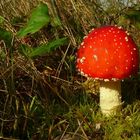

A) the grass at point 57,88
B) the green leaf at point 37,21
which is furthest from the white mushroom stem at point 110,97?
the green leaf at point 37,21

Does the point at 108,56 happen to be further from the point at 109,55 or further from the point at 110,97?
the point at 110,97

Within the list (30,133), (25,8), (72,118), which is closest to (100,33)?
(72,118)

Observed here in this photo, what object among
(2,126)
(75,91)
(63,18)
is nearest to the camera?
(2,126)

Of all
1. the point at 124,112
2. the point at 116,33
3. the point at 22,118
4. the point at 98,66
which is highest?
the point at 116,33

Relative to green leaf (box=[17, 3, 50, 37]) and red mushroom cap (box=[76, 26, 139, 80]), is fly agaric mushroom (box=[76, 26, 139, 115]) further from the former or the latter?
green leaf (box=[17, 3, 50, 37])

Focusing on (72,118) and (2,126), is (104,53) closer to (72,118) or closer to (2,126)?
(72,118)

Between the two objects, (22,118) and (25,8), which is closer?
(22,118)

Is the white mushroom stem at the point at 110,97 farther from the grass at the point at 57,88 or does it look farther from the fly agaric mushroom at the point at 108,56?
the fly agaric mushroom at the point at 108,56
